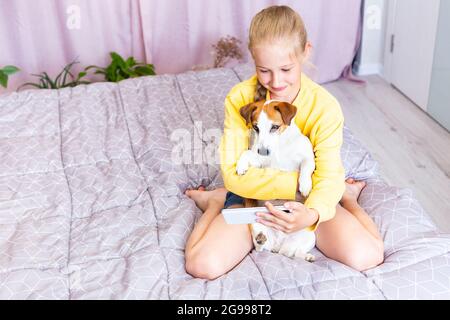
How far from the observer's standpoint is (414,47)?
9.13 feet

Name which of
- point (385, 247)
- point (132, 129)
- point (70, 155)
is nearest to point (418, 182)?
point (385, 247)

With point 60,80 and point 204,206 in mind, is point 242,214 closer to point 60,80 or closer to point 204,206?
point 204,206

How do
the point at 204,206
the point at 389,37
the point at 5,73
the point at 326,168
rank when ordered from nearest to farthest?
1. the point at 326,168
2. the point at 204,206
3. the point at 5,73
4. the point at 389,37

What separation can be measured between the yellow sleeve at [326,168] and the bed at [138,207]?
0.16 metres

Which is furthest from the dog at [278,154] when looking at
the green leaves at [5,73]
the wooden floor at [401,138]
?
the green leaves at [5,73]

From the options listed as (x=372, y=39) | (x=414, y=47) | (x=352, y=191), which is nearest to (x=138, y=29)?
(x=372, y=39)

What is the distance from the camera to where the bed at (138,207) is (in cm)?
134

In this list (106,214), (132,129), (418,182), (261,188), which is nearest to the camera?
(261,188)

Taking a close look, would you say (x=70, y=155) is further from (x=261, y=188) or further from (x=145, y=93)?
(x=261, y=188)

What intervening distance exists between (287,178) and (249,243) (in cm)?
21

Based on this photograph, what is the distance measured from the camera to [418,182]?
224 centimetres

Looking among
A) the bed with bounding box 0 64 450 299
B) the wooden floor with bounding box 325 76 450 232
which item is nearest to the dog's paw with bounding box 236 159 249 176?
the bed with bounding box 0 64 450 299
